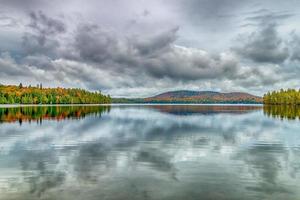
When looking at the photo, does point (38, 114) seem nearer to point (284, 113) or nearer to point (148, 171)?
point (148, 171)

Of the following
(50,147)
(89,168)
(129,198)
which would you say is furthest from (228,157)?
(50,147)

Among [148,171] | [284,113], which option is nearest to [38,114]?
[148,171]

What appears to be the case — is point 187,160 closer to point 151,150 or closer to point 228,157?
point 228,157

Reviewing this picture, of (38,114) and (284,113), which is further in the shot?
(284,113)

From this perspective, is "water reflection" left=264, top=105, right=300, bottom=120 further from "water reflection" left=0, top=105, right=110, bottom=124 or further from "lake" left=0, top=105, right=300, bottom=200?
"lake" left=0, top=105, right=300, bottom=200

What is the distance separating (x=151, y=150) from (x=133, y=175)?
34.6 ft

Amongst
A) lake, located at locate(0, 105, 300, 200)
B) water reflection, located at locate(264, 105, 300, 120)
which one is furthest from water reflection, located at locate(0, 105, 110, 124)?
water reflection, located at locate(264, 105, 300, 120)

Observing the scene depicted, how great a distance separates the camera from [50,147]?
3161cm

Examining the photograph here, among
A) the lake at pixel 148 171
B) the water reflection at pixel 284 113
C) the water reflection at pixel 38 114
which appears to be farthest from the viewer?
the water reflection at pixel 284 113

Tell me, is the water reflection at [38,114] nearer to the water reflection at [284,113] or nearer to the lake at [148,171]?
the lake at [148,171]

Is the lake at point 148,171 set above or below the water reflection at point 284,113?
below

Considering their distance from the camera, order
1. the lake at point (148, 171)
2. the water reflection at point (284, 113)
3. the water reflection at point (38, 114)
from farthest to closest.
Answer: the water reflection at point (284, 113) < the water reflection at point (38, 114) < the lake at point (148, 171)

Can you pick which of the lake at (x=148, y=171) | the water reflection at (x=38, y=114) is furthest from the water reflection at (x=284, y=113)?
the lake at (x=148, y=171)

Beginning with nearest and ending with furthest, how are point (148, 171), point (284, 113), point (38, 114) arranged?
point (148, 171) < point (38, 114) < point (284, 113)
